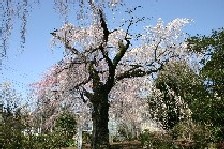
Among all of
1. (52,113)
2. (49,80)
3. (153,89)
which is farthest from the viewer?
(153,89)

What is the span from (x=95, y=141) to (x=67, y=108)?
A: 8.78 m

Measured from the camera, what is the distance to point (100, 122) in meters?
19.4

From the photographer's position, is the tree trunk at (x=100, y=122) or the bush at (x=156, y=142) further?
the bush at (x=156, y=142)

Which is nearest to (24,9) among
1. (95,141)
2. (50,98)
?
(95,141)

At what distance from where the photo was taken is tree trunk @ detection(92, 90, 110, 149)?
1916 centimetres

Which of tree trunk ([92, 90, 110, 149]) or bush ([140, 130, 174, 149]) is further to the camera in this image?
bush ([140, 130, 174, 149])

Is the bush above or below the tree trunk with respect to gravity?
below

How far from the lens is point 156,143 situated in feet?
73.2

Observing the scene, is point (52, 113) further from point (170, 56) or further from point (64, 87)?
point (170, 56)

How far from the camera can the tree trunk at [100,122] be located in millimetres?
19156

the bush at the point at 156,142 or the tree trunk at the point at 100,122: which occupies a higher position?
the tree trunk at the point at 100,122

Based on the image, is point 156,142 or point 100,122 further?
point 156,142

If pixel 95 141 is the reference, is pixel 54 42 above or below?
above

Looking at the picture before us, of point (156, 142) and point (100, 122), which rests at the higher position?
point (100, 122)
